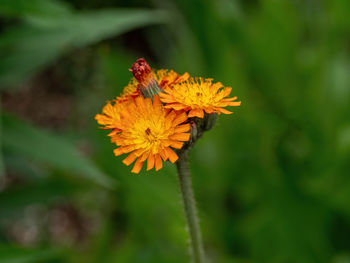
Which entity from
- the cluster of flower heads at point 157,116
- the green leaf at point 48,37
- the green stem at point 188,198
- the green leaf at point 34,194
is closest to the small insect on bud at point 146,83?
the cluster of flower heads at point 157,116

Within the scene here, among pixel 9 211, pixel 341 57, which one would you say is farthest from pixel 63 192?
pixel 341 57

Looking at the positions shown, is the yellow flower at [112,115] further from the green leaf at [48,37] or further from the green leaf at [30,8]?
the green leaf at [48,37]

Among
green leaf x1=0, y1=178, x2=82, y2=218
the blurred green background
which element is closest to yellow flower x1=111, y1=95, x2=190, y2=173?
the blurred green background

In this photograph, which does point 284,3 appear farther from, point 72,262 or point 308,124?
point 72,262

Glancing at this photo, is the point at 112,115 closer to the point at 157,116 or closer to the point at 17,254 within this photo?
the point at 157,116

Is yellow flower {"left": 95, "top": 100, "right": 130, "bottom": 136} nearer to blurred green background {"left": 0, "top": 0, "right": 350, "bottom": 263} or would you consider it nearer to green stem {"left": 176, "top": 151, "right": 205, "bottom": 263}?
green stem {"left": 176, "top": 151, "right": 205, "bottom": 263}

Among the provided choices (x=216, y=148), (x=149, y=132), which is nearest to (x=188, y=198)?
(x=149, y=132)
